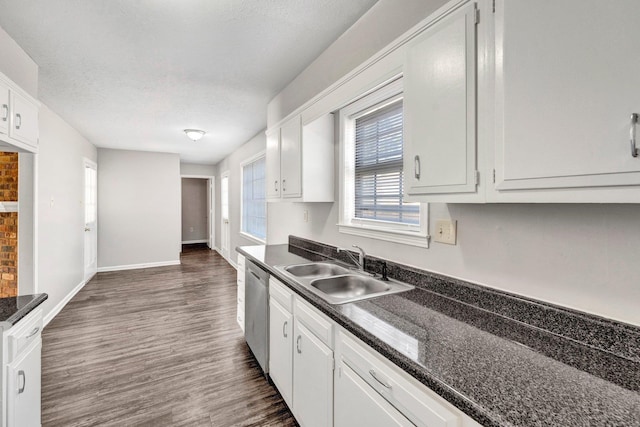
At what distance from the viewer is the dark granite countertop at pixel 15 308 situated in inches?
51.7

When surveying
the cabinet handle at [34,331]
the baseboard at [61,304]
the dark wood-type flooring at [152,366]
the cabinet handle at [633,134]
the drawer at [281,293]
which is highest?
the cabinet handle at [633,134]

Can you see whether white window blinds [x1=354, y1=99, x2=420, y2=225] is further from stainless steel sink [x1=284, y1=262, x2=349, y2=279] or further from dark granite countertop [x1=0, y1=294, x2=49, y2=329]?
dark granite countertop [x1=0, y1=294, x2=49, y2=329]

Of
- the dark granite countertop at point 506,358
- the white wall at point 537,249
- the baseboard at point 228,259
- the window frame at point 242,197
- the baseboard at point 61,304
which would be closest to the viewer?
the dark granite countertop at point 506,358

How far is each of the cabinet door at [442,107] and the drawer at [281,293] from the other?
997 mm

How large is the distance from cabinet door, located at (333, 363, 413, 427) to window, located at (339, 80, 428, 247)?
0.78 m

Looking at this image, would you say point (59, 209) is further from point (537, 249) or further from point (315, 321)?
point (537, 249)

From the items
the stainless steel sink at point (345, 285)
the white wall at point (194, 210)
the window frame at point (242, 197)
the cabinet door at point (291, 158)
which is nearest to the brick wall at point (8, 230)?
the cabinet door at point (291, 158)

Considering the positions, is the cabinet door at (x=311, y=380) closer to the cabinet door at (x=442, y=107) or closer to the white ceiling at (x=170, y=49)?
the cabinet door at (x=442, y=107)

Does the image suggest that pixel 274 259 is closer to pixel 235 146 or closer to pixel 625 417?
pixel 625 417

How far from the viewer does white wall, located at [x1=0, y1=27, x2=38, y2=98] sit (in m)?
1.98

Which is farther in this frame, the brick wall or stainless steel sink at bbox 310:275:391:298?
the brick wall

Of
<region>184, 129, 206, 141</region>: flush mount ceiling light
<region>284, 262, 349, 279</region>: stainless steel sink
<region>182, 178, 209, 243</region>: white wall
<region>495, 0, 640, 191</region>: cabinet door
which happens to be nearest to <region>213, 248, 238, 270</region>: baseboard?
<region>182, 178, 209, 243</region>: white wall

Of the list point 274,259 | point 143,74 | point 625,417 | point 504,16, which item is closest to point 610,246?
point 625,417

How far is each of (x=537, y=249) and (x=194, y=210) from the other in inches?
386
